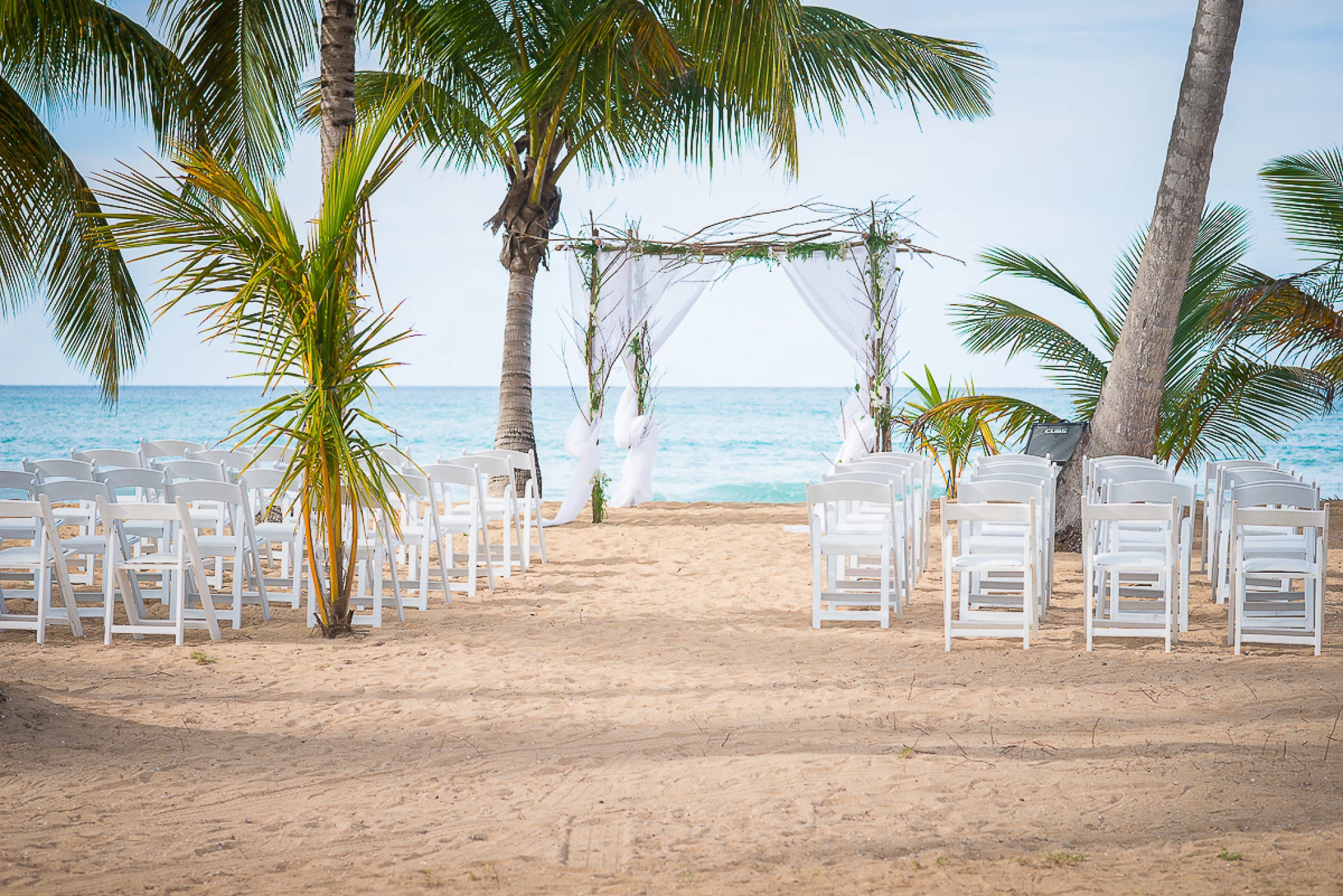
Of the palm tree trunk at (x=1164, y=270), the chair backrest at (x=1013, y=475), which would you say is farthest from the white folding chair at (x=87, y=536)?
the palm tree trunk at (x=1164, y=270)

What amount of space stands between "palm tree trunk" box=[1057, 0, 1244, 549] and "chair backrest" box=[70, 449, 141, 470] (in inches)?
283

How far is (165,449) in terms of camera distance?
850 cm

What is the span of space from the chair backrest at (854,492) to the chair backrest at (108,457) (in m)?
4.72

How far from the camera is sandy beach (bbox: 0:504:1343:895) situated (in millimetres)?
2807

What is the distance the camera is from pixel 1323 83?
88.7 feet

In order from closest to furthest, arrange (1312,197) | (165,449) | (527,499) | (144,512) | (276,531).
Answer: (144,512)
(276,531)
(527,499)
(165,449)
(1312,197)

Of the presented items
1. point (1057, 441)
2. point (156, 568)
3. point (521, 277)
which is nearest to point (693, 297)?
point (521, 277)

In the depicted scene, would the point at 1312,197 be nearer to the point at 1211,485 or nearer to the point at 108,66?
the point at 1211,485

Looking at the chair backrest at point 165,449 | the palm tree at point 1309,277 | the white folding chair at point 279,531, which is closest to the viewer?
the white folding chair at point 279,531

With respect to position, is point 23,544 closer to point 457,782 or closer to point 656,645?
point 656,645

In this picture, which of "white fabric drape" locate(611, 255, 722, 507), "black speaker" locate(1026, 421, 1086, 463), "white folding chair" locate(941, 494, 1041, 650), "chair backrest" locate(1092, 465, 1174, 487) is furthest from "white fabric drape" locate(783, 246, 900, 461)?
"white folding chair" locate(941, 494, 1041, 650)

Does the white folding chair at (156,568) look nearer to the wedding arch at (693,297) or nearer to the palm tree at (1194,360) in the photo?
the wedding arch at (693,297)

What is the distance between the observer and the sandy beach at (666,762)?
9.21ft

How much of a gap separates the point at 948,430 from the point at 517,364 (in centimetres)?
433
